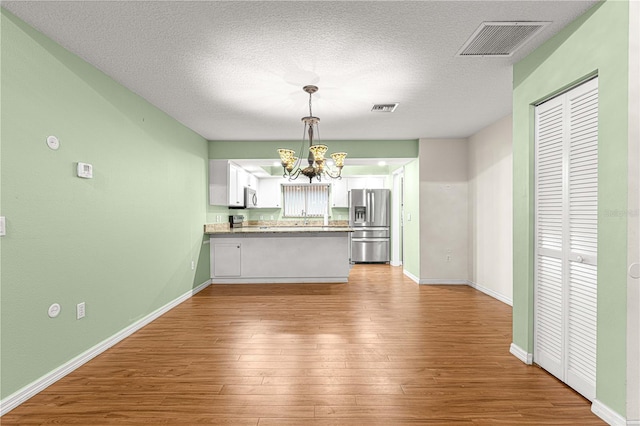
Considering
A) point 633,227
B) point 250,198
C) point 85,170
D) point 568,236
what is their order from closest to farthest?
point 633,227 → point 568,236 → point 85,170 → point 250,198

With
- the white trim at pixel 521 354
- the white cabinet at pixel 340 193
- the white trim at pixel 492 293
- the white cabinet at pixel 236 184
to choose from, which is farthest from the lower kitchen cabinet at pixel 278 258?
the white trim at pixel 521 354

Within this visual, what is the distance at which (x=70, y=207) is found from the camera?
241cm

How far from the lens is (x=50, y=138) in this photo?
2.24 metres

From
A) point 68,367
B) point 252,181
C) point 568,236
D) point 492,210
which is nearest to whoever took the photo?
point 568,236

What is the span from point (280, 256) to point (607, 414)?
4.34 meters

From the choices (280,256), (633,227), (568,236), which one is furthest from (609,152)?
(280,256)

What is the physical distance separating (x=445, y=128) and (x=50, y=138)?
455 cm

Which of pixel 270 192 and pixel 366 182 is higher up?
pixel 366 182

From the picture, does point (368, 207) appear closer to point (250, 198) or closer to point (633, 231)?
point (250, 198)

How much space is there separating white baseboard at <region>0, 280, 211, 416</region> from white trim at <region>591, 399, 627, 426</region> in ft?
11.7

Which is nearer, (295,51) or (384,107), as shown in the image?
(295,51)

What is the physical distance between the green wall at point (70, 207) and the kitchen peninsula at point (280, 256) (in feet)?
5.12

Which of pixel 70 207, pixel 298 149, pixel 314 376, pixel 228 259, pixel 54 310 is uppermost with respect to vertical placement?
pixel 298 149

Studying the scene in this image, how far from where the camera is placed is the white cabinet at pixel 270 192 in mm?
7910
